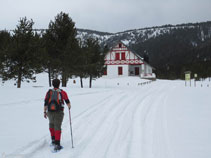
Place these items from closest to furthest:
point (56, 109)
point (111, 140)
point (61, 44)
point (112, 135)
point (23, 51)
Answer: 1. point (56, 109)
2. point (111, 140)
3. point (112, 135)
4. point (23, 51)
5. point (61, 44)

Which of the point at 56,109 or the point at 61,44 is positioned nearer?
the point at 56,109

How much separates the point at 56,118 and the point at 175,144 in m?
3.29

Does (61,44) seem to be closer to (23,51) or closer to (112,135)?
(23,51)

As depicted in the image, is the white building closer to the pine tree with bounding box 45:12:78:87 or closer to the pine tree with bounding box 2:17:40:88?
the pine tree with bounding box 45:12:78:87

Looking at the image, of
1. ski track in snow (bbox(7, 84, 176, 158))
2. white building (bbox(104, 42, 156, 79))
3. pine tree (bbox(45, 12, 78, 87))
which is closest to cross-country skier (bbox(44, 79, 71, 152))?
ski track in snow (bbox(7, 84, 176, 158))

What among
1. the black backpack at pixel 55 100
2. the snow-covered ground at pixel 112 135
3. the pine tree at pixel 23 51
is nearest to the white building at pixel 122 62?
the pine tree at pixel 23 51

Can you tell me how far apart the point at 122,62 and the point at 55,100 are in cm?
4417

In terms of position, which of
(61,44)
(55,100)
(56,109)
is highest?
(61,44)

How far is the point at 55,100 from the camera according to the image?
4848 mm

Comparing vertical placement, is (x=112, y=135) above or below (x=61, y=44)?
below

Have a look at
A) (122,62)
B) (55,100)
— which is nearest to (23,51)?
(55,100)

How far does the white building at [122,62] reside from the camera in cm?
4781

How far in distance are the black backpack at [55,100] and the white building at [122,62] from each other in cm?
4301

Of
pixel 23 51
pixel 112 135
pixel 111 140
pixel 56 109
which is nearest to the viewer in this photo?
pixel 56 109
